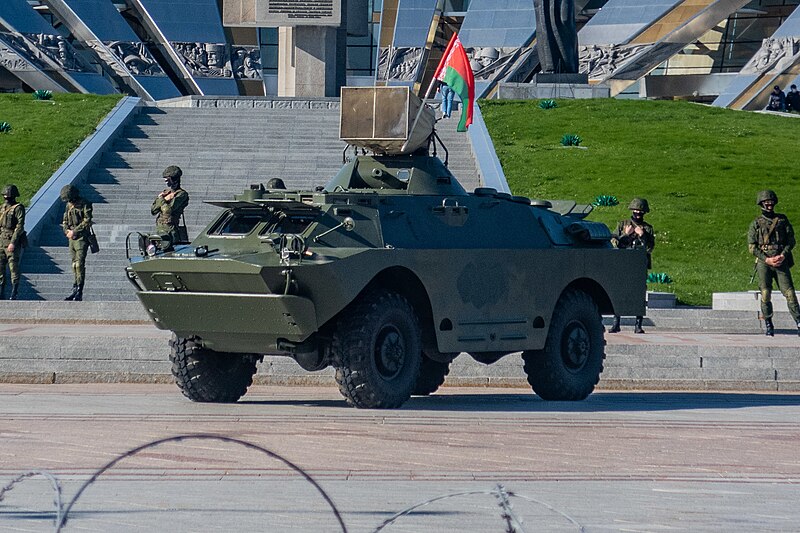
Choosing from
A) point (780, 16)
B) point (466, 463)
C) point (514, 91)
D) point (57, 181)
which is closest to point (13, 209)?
point (57, 181)

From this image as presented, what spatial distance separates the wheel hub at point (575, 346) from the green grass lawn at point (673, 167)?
10503mm

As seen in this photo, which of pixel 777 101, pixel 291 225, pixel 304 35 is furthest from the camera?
pixel 777 101

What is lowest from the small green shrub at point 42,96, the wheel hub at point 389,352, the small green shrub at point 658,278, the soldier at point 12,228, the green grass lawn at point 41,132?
the small green shrub at point 658,278

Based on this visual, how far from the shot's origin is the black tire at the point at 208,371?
42.2 feet

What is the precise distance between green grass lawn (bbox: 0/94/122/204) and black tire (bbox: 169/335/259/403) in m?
15.7

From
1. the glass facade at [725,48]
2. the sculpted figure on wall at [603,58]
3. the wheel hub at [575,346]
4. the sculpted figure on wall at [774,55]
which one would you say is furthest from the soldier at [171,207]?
the glass facade at [725,48]

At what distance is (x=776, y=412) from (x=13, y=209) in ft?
41.1

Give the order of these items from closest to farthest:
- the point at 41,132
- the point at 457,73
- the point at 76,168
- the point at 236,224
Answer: the point at 236,224
the point at 457,73
the point at 76,168
the point at 41,132

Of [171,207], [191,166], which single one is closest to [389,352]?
[171,207]

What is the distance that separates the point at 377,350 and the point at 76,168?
18.2 metres

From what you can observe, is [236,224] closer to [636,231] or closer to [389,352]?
[389,352]

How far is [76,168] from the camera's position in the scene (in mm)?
29141

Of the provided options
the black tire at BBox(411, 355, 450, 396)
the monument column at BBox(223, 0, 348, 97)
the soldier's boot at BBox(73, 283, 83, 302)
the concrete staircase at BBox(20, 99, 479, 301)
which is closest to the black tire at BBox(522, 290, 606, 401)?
the black tire at BBox(411, 355, 450, 396)

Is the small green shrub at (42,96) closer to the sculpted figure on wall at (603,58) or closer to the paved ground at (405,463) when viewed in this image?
the sculpted figure on wall at (603,58)
